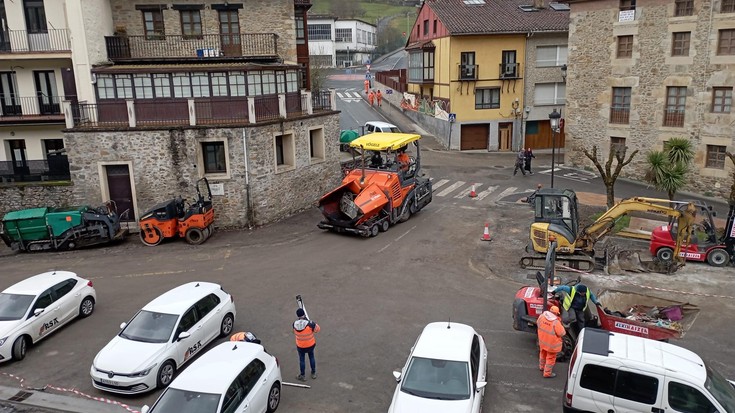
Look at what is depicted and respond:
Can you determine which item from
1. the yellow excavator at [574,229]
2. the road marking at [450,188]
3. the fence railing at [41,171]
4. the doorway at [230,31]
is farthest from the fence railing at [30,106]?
the yellow excavator at [574,229]

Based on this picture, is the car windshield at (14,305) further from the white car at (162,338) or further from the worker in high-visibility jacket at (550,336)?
the worker in high-visibility jacket at (550,336)

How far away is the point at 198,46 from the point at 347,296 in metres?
16.9

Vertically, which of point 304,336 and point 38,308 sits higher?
point 304,336

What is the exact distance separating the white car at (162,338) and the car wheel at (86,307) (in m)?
3.35

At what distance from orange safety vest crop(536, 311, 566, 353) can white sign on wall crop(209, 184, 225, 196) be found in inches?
584

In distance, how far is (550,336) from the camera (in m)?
11.0

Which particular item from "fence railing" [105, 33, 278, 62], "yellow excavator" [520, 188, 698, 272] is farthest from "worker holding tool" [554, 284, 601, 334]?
"fence railing" [105, 33, 278, 62]

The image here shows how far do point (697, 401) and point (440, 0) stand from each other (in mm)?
36755

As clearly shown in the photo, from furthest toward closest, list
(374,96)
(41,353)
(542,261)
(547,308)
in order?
1. (374,96)
2. (542,261)
3. (41,353)
4. (547,308)

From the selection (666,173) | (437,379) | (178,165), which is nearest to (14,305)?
(178,165)

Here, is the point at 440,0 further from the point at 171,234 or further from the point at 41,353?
the point at 41,353

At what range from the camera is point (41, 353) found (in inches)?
517

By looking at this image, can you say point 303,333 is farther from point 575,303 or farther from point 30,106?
point 30,106

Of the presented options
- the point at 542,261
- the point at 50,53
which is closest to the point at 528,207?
the point at 542,261
